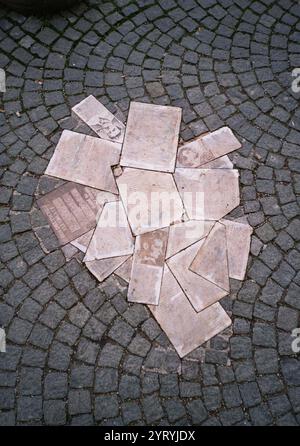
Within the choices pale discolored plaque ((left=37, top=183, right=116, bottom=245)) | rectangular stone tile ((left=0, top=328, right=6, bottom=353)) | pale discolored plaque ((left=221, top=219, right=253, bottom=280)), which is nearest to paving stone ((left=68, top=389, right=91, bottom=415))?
rectangular stone tile ((left=0, top=328, right=6, bottom=353))

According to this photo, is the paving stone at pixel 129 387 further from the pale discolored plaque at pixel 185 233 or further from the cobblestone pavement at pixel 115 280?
the pale discolored plaque at pixel 185 233

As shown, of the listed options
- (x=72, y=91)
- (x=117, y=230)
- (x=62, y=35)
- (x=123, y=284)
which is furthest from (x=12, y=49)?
(x=123, y=284)

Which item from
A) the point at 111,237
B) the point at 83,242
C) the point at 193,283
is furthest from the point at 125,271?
the point at 193,283

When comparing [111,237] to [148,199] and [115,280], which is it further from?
[148,199]

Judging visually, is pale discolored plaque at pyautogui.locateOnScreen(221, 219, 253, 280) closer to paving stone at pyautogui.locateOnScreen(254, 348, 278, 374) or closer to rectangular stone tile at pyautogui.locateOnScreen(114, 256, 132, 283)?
paving stone at pyautogui.locateOnScreen(254, 348, 278, 374)

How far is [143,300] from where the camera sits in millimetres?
3920

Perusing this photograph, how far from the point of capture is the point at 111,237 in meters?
4.18

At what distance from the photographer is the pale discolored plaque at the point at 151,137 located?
453 centimetres

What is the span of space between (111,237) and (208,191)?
1.08m

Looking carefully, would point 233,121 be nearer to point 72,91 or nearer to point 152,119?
point 152,119

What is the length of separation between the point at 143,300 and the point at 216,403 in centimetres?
105

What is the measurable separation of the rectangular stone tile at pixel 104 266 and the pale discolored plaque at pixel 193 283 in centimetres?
47

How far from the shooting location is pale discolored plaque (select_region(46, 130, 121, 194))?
14.6 ft

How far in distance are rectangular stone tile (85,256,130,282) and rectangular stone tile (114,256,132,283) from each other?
30 millimetres
